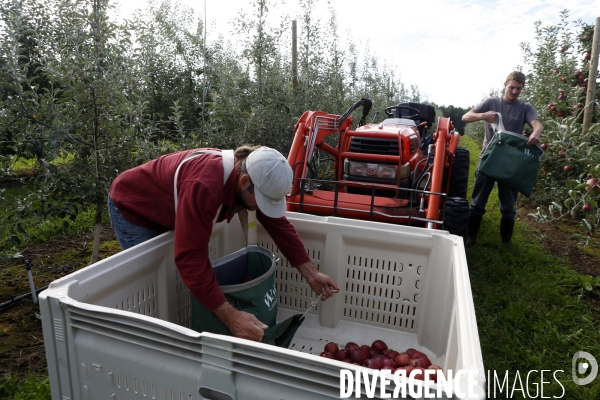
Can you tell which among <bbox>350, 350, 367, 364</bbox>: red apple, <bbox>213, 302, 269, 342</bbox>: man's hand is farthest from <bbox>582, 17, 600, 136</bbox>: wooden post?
<bbox>213, 302, 269, 342</bbox>: man's hand

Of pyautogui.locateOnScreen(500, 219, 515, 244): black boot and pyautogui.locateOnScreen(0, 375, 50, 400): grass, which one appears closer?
pyautogui.locateOnScreen(0, 375, 50, 400): grass

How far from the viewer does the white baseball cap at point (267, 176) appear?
1.83m

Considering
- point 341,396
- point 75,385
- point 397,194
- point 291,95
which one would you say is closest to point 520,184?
point 397,194

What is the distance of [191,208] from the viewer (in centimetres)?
174

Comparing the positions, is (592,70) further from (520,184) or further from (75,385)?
(75,385)

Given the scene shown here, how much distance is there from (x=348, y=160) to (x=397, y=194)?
613 mm

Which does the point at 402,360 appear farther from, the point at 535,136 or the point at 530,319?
the point at 535,136

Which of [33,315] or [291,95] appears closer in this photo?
[33,315]

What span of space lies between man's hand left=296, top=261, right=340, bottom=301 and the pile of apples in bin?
0.94 ft

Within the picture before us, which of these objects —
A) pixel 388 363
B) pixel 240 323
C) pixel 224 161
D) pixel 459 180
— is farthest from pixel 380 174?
pixel 240 323

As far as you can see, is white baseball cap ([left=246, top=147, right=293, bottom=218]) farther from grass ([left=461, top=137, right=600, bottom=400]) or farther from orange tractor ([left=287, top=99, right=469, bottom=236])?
grass ([left=461, top=137, right=600, bottom=400])

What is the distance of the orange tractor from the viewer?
10.9 ft

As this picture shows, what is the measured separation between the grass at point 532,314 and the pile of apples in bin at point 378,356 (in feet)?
2.77

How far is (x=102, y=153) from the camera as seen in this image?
305 cm
